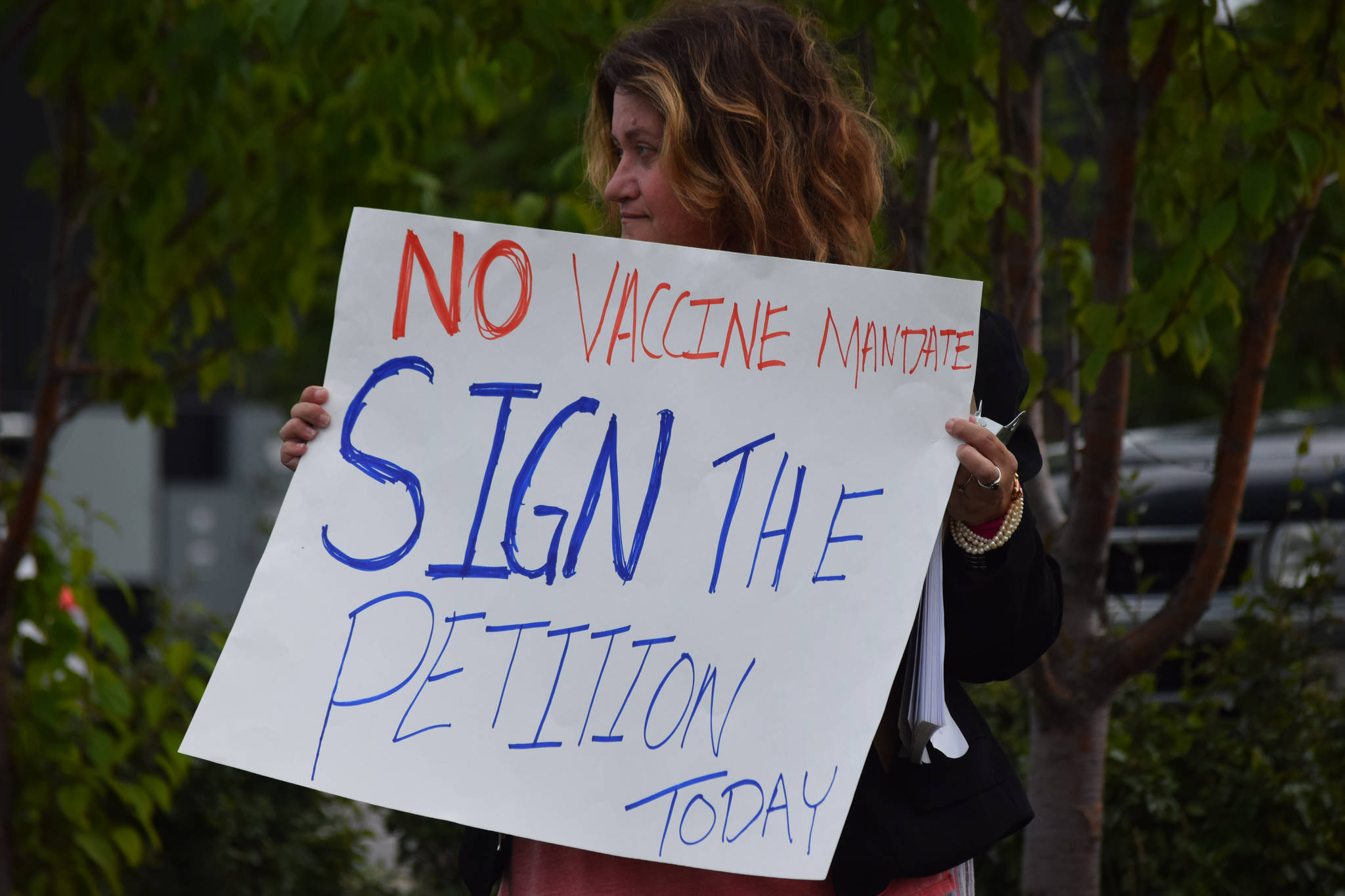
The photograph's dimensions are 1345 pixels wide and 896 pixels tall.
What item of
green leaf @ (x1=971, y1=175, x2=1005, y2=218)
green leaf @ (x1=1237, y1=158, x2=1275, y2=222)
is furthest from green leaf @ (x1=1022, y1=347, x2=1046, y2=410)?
green leaf @ (x1=1237, y1=158, x2=1275, y2=222)

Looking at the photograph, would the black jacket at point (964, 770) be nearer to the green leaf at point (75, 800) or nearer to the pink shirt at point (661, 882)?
the pink shirt at point (661, 882)

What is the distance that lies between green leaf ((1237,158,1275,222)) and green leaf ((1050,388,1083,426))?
0.58 meters

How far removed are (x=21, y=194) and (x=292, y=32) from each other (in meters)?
14.3

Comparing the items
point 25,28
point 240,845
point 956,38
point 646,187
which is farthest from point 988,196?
point 240,845

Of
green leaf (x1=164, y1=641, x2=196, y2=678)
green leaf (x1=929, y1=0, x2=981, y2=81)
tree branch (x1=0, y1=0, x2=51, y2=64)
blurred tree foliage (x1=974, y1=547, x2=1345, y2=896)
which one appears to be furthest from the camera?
tree branch (x1=0, y1=0, x2=51, y2=64)

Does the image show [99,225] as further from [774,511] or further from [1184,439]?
[1184,439]

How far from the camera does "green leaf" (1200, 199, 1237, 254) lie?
88.4 inches

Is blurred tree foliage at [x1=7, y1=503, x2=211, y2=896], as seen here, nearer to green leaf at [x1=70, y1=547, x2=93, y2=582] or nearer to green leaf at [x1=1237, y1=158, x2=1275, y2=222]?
green leaf at [x1=70, y1=547, x2=93, y2=582]

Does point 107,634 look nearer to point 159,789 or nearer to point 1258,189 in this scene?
point 159,789

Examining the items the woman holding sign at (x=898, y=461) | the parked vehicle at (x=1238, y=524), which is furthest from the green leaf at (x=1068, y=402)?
the parked vehicle at (x=1238, y=524)

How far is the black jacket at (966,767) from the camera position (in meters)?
1.51

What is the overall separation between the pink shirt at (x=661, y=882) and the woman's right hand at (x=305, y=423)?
57 centimetres

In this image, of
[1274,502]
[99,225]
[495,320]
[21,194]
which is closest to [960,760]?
[495,320]

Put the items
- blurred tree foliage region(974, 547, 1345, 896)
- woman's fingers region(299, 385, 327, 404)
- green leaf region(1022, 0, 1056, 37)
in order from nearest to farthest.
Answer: woman's fingers region(299, 385, 327, 404), green leaf region(1022, 0, 1056, 37), blurred tree foliage region(974, 547, 1345, 896)
